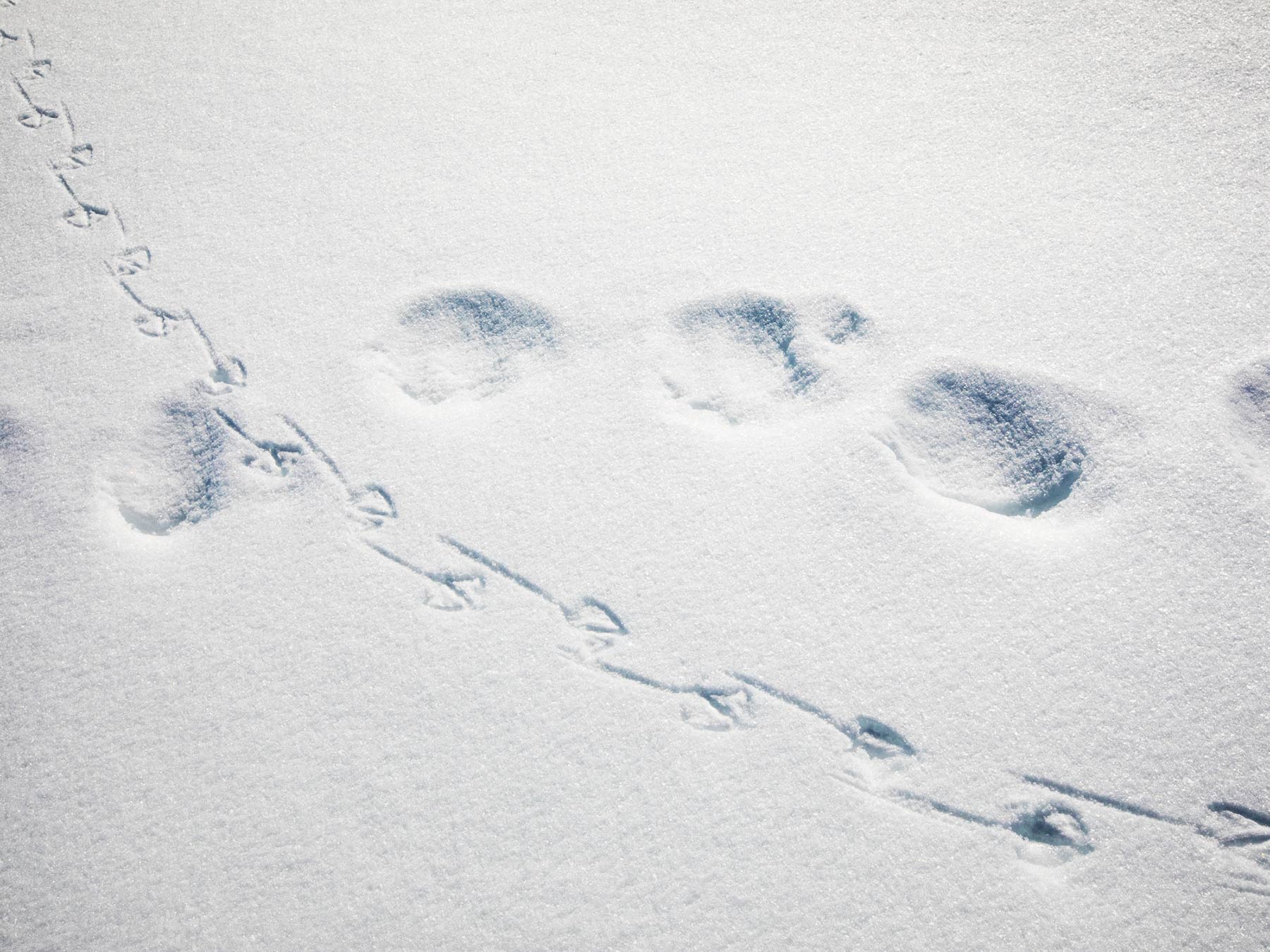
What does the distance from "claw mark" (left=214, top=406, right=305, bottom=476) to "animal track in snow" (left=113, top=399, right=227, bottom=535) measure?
33 mm

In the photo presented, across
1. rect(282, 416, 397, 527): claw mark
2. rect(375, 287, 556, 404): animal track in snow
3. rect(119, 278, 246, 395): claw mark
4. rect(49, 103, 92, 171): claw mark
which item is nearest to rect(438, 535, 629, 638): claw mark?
rect(282, 416, 397, 527): claw mark

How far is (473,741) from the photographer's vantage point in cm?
94

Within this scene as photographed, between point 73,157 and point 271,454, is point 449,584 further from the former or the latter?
point 73,157

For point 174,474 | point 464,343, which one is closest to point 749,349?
point 464,343

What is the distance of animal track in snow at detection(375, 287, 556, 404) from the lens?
49.1 inches

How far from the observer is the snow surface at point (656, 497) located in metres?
0.87

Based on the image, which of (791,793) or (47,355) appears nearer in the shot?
(791,793)

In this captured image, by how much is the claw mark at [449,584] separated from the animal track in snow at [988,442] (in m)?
0.63

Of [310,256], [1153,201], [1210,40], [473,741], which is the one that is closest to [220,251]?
[310,256]

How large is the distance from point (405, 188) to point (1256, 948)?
1662 millimetres

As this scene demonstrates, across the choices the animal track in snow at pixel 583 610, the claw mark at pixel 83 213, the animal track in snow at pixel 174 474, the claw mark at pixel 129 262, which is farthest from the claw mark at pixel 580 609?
the claw mark at pixel 83 213

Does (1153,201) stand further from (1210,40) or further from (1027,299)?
(1210,40)

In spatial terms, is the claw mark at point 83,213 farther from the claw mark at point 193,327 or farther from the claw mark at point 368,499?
the claw mark at point 368,499

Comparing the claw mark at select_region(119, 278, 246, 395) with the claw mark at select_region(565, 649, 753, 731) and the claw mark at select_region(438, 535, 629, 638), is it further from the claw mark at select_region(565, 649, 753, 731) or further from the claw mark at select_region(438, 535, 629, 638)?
the claw mark at select_region(565, 649, 753, 731)
